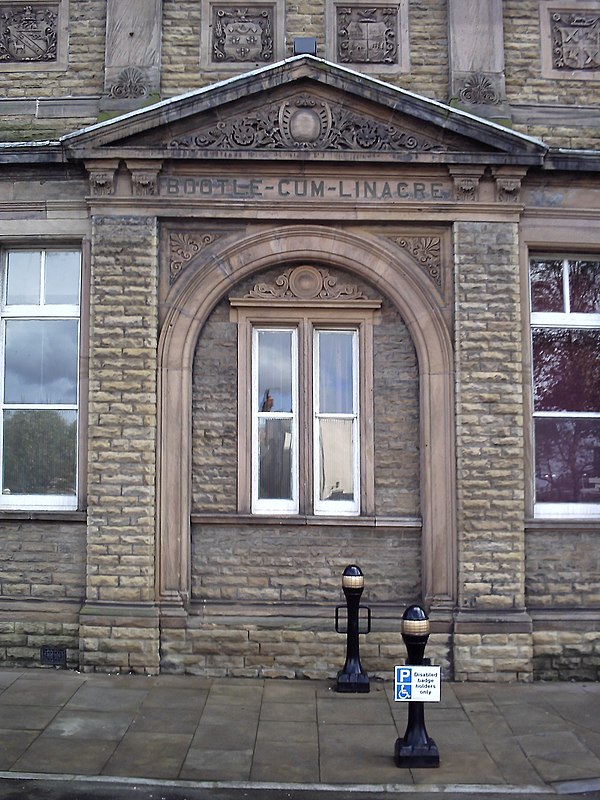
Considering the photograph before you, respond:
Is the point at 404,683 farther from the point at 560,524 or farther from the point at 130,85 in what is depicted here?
the point at 130,85

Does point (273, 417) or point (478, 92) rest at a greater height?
point (478, 92)

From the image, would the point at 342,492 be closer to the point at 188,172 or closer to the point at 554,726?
the point at 554,726

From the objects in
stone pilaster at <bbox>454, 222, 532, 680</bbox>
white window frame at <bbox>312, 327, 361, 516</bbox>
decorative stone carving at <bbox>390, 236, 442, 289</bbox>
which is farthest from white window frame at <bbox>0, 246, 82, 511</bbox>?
stone pilaster at <bbox>454, 222, 532, 680</bbox>

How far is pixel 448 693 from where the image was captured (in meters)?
7.63

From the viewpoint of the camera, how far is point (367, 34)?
889 cm

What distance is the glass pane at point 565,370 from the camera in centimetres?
883

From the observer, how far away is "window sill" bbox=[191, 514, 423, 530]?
8305mm

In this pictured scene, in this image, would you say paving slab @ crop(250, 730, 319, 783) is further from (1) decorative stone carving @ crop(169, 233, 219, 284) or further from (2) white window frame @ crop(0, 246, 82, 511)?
(1) decorative stone carving @ crop(169, 233, 219, 284)

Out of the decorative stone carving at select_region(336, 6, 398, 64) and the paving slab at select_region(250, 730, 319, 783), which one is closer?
the paving slab at select_region(250, 730, 319, 783)

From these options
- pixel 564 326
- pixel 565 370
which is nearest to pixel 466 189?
pixel 564 326

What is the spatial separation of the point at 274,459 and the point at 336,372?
3.89ft

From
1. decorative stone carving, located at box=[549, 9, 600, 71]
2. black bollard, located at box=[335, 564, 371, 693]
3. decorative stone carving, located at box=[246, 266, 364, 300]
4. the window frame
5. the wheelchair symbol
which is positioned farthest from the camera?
decorative stone carving, located at box=[549, 9, 600, 71]

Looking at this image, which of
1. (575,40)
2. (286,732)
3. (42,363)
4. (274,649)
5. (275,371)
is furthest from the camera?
(575,40)

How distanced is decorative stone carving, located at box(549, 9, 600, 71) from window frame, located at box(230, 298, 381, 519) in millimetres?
3595
